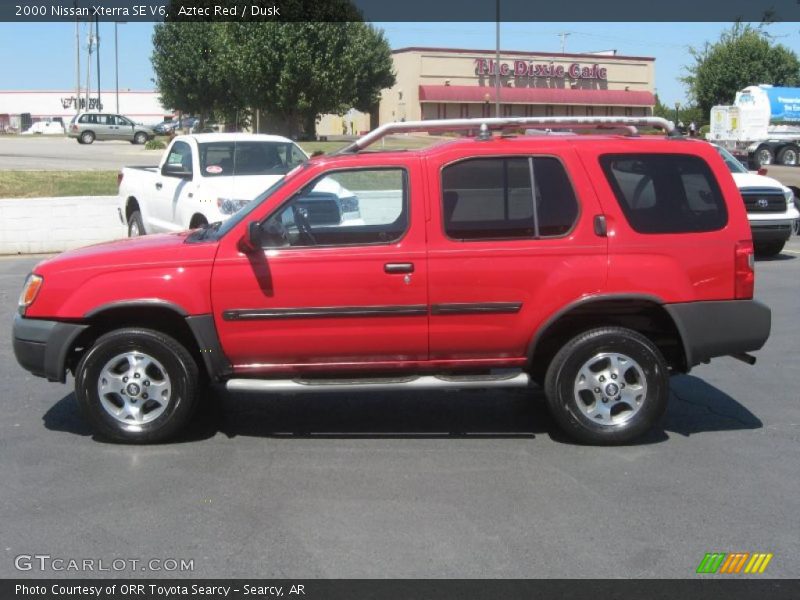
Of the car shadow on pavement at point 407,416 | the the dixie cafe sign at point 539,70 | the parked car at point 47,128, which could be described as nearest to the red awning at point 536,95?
→ the the dixie cafe sign at point 539,70

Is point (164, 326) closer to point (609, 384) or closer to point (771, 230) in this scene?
point (609, 384)

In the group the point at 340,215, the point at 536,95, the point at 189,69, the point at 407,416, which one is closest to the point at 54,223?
the point at 407,416

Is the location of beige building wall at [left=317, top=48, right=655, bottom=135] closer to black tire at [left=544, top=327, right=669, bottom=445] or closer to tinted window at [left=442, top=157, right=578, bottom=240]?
tinted window at [left=442, top=157, right=578, bottom=240]

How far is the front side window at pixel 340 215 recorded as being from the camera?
19.7 ft

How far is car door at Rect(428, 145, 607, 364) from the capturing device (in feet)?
19.6

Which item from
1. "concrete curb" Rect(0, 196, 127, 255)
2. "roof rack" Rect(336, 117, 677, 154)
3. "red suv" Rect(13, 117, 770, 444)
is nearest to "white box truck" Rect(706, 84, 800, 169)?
"concrete curb" Rect(0, 196, 127, 255)

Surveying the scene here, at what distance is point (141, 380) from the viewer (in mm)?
6086

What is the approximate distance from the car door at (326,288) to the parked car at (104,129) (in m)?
50.5

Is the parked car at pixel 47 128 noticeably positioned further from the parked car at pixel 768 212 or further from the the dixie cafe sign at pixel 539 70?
the parked car at pixel 768 212

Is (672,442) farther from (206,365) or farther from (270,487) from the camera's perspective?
(206,365)

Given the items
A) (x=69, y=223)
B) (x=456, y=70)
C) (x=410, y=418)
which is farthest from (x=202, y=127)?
(x=410, y=418)

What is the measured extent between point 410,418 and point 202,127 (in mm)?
52149

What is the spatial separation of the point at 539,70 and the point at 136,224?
6111 centimetres

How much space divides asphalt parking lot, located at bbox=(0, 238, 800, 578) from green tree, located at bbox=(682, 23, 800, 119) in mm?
64502
